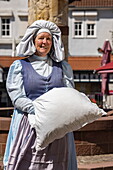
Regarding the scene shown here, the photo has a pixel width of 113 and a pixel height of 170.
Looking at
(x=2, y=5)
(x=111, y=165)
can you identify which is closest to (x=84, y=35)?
(x=2, y=5)

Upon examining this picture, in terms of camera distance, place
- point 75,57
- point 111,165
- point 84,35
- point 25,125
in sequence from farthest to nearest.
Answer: point 84,35 < point 75,57 < point 111,165 < point 25,125

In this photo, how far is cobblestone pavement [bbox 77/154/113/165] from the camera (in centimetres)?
667

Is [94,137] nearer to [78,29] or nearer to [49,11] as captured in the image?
[49,11]

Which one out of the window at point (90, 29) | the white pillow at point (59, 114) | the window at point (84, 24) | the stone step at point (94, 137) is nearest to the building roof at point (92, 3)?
the window at point (84, 24)

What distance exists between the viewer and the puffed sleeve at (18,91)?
159 inches

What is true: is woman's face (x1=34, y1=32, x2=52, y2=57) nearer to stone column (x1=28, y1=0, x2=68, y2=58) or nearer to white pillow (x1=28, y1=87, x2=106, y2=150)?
white pillow (x1=28, y1=87, x2=106, y2=150)

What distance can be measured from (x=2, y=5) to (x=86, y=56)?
7.15 metres

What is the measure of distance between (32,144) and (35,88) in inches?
19.6

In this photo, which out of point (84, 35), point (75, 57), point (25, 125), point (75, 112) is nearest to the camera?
point (75, 112)

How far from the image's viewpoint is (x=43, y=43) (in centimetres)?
423

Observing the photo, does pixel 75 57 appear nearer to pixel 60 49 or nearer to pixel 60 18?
pixel 60 18

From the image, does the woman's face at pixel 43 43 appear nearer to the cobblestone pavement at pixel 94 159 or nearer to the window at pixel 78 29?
the cobblestone pavement at pixel 94 159

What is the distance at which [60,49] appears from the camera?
427cm

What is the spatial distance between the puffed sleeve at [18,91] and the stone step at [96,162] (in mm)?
2393
